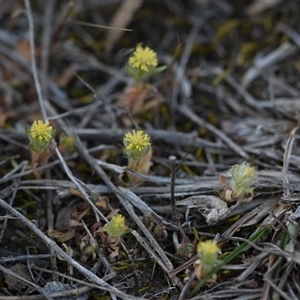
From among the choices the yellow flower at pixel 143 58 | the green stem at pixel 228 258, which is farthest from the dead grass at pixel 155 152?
the yellow flower at pixel 143 58

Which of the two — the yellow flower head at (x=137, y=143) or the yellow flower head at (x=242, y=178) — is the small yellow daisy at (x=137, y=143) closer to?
the yellow flower head at (x=137, y=143)

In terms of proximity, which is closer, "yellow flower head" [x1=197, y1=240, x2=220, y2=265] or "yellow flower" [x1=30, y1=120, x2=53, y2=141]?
"yellow flower head" [x1=197, y1=240, x2=220, y2=265]

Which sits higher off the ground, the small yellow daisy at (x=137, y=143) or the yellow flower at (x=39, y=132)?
the yellow flower at (x=39, y=132)

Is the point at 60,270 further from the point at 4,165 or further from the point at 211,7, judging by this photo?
the point at 211,7

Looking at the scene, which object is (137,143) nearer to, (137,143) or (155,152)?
(137,143)

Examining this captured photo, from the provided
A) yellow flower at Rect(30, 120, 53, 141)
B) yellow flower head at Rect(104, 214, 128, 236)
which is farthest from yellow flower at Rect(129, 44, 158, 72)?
yellow flower head at Rect(104, 214, 128, 236)

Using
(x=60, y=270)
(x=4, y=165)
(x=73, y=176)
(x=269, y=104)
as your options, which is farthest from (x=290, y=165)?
(x=4, y=165)

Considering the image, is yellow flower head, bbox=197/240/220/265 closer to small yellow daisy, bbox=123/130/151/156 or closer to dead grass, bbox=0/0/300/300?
dead grass, bbox=0/0/300/300

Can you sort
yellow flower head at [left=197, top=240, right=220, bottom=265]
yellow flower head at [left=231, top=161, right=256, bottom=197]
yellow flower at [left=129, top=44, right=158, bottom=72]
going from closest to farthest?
yellow flower head at [left=197, top=240, right=220, bottom=265] → yellow flower head at [left=231, top=161, right=256, bottom=197] → yellow flower at [left=129, top=44, right=158, bottom=72]
